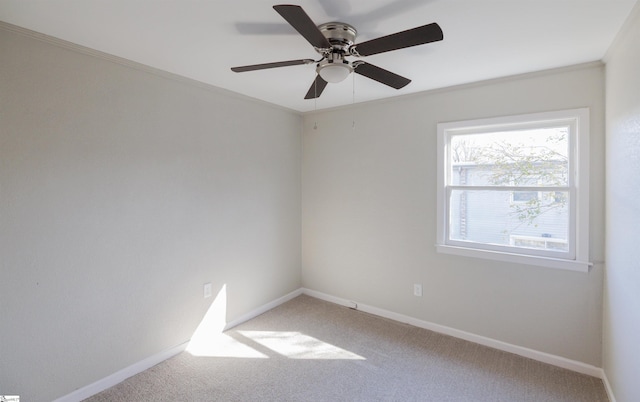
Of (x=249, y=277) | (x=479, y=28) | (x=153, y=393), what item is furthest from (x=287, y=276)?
(x=479, y=28)

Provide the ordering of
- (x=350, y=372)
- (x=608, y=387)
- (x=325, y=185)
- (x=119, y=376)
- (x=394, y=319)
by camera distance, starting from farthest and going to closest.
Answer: (x=325, y=185) → (x=394, y=319) → (x=350, y=372) → (x=119, y=376) → (x=608, y=387)

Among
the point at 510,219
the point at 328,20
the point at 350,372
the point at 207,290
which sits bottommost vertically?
the point at 350,372

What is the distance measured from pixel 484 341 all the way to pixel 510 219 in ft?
3.71

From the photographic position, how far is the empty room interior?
67.9 inches

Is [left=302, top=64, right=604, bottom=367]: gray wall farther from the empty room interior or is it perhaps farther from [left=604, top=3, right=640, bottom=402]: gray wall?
[left=604, top=3, right=640, bottom=402]: gray wall

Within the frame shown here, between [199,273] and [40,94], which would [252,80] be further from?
[199,273]

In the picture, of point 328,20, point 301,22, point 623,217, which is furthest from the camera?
point 623,217

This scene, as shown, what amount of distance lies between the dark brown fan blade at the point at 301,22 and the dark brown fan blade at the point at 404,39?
0.22m

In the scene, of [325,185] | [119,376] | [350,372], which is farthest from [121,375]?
[325,185]

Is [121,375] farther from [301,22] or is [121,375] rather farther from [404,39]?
[404,39]

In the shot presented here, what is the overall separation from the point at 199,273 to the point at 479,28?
2.84m

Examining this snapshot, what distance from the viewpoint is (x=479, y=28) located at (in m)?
1.74

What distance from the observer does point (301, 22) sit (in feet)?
4.23

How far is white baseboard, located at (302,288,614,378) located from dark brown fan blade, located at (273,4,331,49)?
2756 mm
